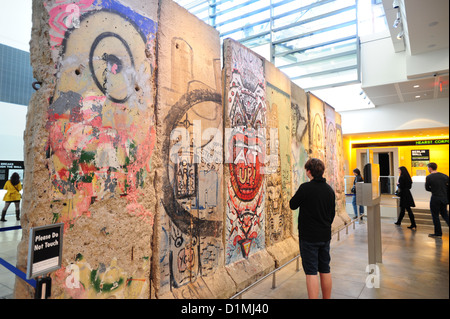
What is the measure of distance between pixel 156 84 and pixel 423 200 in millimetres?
10883

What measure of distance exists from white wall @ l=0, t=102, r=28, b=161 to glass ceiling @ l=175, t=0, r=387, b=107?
970 centimetres

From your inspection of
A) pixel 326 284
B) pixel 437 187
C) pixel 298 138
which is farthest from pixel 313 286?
pixel 437 187

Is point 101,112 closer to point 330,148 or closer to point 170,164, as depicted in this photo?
point 170,164

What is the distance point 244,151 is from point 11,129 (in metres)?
6.62

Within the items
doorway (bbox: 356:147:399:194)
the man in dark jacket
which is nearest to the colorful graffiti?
the man in dark jacket

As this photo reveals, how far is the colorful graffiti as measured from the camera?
2072mm

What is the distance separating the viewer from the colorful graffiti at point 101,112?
2.07m

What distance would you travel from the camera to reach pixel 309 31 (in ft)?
37.7

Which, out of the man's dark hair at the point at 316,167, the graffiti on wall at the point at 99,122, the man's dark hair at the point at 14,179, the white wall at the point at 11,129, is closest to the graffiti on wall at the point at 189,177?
the graffiti on wall at the point at 99,122

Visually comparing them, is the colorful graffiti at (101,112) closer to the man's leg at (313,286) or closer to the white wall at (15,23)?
the man's leg at (313,286)

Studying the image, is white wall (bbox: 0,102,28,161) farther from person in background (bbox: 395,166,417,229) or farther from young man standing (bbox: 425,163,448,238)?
person in background (bbox: 395,166,417,229)

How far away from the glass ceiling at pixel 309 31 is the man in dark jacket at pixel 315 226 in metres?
9.05

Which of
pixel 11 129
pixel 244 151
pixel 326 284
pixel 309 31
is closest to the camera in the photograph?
pixel 326 284
